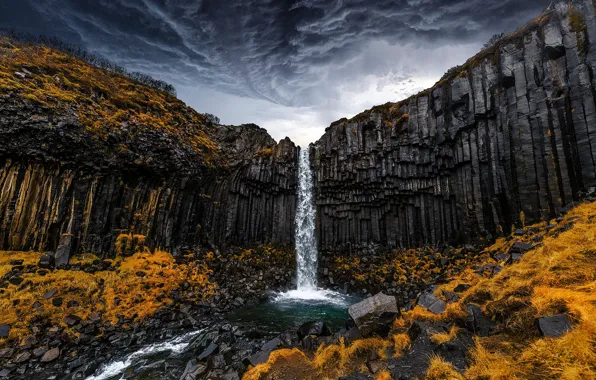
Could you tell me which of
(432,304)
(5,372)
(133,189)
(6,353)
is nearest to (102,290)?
(6,353)

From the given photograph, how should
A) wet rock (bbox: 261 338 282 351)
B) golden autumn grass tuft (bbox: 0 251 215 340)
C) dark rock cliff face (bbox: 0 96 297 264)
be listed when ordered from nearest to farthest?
wet rock (bbox: 261 338 282 351) → golden autumn grass tuft (bbox: 0 251 215 340) → dark rock cliff face (bbox: 0 96 297 264)

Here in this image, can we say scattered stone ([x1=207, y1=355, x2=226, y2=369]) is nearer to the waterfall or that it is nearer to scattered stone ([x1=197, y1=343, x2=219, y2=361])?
scattered stone ([x1=197, y1=343, x2=219, y2=361])

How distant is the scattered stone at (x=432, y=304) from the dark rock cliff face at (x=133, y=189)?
19.2 m

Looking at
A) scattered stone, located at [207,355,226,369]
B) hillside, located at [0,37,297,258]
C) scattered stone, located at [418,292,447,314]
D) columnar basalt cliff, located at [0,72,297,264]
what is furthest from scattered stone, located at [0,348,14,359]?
scattered stone, located at [418,292,447,314]

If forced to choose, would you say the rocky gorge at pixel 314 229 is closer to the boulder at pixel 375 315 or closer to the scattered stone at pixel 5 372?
the boulder at pixel 375 315

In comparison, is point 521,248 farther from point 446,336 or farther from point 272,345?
point 272,345

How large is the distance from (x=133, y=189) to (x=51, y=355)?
11695mm

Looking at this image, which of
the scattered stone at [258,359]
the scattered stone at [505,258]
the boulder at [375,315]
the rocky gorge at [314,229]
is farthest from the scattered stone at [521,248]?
the scattered stone at [258,359]

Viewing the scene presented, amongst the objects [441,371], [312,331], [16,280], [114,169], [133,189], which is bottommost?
[312,331]

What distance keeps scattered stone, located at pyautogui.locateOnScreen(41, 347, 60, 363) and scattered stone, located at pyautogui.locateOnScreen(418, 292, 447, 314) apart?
49.6 ft

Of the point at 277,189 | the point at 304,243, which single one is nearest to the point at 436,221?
the point at 304,243

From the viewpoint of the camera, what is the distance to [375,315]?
26.7ft

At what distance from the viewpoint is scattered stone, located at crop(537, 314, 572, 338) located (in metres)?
4.26

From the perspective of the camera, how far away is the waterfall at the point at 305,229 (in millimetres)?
26094
